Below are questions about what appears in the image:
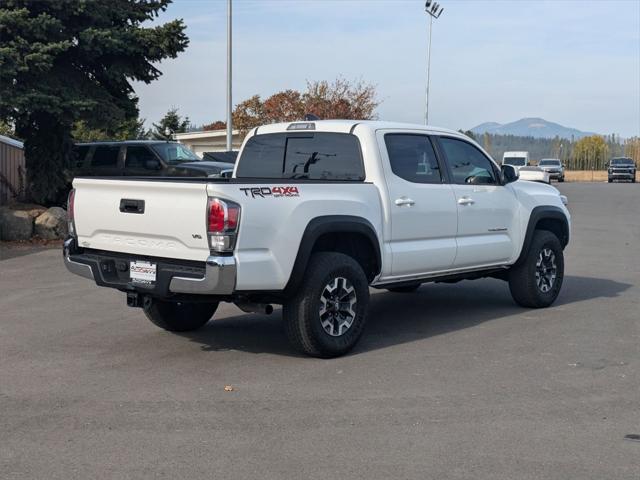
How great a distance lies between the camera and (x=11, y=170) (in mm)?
18594

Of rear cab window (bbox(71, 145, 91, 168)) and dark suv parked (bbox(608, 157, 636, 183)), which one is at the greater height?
rear cab window (bbox(71, 145, 91, 168))

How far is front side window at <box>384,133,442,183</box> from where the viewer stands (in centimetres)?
808

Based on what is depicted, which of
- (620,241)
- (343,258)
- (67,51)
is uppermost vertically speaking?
(67,51)

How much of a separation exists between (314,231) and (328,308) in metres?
0.71

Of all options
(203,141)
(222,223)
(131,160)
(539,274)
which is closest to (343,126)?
(222,223)

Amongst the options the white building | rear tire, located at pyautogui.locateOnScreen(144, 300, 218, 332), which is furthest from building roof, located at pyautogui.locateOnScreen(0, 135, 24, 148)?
the white building

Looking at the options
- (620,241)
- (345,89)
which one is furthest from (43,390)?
(345,89)

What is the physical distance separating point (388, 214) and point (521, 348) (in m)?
1.69

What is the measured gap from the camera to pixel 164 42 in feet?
55.0

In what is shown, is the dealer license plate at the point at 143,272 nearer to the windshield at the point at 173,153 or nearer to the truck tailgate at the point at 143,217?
the truck tailgate at the point at 143,217

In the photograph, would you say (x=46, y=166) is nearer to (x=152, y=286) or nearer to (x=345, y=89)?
(x=152, y=286)

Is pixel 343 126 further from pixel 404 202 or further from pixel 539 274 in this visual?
pixel 539 274

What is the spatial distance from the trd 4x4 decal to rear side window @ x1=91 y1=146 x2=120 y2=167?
1443cm

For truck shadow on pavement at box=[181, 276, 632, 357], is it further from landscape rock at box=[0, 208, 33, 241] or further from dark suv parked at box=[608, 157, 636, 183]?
dark suv parked at box=[608, 157, 636, 183]
